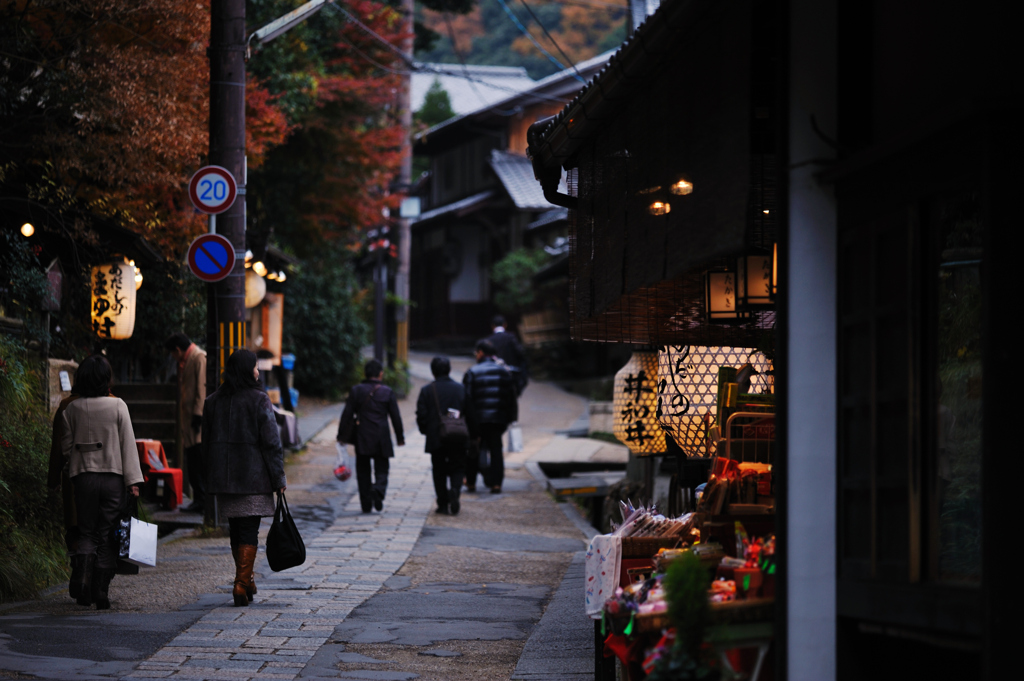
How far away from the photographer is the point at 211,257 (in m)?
11.4

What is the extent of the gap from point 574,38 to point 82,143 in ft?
124

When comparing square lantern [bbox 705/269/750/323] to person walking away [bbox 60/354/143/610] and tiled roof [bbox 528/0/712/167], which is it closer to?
tiled roof [bbox 528/0/712/167]

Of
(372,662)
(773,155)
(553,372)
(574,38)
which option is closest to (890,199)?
(773,155)

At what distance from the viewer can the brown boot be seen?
8.61m

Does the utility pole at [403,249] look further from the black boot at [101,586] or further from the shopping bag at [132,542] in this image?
the black boot at [101,586]

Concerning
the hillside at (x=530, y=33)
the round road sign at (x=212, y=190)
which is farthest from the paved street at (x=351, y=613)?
the hillside at (x=530, y=33)

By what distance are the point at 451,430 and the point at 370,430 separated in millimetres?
1133

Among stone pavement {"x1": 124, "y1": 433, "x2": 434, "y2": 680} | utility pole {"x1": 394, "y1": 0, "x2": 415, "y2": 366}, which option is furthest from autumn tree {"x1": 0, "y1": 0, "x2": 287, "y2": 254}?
utility pole {"x1": 394, "y1": 0, "x2": 415, "y2": 366}

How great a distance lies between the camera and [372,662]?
698cm

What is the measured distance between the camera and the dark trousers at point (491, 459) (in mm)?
15914

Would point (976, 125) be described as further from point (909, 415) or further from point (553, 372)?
point (553, 372)

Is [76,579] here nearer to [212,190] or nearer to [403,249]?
[212,190]

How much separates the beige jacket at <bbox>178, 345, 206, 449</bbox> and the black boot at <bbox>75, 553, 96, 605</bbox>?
15.8ft

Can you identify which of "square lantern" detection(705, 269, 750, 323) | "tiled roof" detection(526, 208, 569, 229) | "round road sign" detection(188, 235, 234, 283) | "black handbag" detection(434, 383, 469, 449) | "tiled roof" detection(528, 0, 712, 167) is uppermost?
"tiled roof" detection(526, 208, 569, 229)
